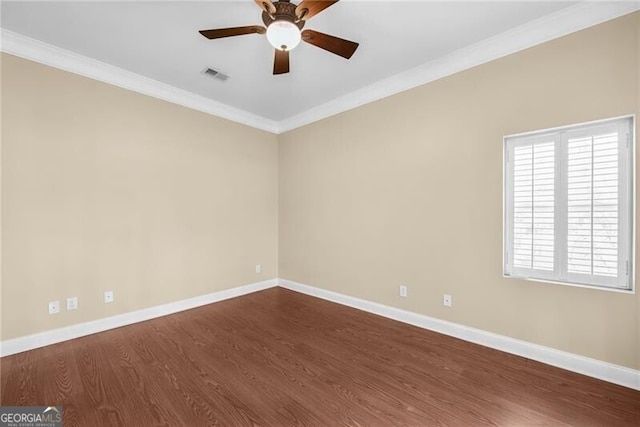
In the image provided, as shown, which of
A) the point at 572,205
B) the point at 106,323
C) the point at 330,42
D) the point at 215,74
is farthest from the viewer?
the point at 215,74

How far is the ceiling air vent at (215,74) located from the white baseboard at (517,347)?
3187mm

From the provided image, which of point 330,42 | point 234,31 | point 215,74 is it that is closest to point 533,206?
point 330,42

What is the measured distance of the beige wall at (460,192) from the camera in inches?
82.0

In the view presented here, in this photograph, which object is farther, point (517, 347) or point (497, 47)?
point (497, 47)

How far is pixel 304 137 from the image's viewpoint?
14.3 feet

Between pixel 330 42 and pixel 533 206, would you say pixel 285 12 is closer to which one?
pixel 330 42

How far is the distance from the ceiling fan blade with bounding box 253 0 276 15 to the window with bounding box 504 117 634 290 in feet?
7.40

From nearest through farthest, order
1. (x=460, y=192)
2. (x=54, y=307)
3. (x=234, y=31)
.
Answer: (x=234, y=31) < (x=54, y=307) < (x=460, y=192)

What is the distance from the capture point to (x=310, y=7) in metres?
→ 1.77

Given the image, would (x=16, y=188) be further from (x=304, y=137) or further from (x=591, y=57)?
(x=591, y=57)

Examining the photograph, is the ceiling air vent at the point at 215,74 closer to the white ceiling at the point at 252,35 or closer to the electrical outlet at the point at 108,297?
the white ceiling at the point at 252,35

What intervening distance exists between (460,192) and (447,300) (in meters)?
1.13

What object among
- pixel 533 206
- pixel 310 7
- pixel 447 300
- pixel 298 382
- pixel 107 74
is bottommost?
pixel 298 382

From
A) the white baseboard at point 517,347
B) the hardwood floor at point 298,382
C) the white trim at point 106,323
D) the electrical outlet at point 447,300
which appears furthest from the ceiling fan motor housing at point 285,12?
the white trim at point 106,323
